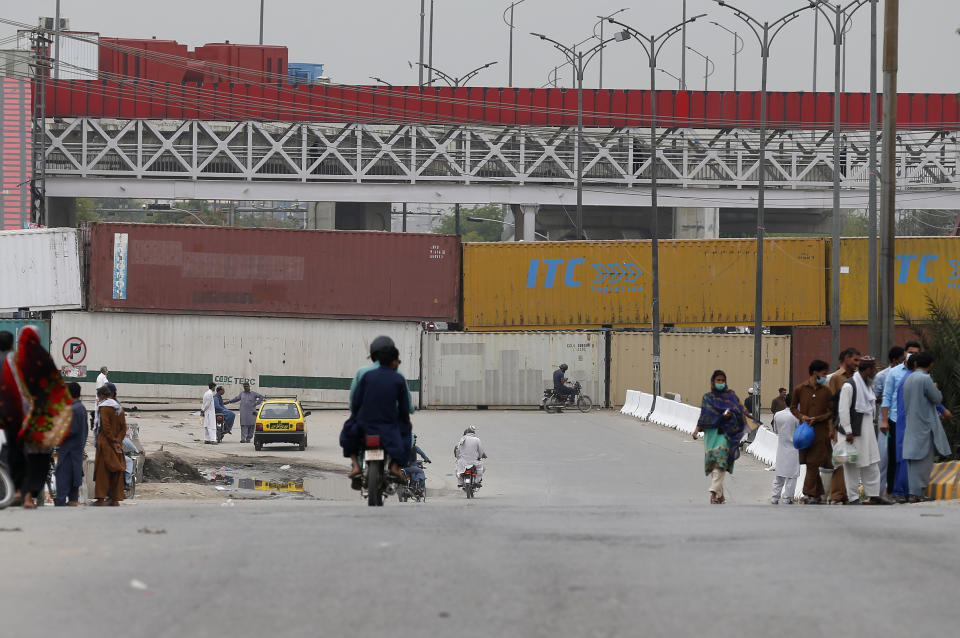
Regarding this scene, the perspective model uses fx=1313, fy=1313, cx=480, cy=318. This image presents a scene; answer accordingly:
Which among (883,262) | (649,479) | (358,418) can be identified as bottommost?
(649,479)

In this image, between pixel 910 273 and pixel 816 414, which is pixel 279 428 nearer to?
pixel 816 414

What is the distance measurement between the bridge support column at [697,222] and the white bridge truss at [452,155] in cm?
155

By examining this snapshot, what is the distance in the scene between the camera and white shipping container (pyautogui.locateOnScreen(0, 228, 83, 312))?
40531mm

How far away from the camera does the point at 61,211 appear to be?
192 ft

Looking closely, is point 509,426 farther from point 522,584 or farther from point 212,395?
point 522,584

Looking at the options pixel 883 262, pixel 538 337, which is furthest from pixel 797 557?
pixel 538 337

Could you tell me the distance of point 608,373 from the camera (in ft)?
138

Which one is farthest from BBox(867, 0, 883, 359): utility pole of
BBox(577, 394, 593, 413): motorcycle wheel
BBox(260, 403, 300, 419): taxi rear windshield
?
BBox(577, 394, 593, 413): motorcycle wheel

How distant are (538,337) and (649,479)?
1898 cm

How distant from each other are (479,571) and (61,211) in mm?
54969

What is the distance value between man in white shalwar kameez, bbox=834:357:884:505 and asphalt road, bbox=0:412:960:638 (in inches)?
59.6

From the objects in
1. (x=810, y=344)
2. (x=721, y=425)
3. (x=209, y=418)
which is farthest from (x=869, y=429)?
(x=810, y=344)

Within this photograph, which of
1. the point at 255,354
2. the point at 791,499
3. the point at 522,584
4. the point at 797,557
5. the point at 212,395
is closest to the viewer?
the point at 522,584

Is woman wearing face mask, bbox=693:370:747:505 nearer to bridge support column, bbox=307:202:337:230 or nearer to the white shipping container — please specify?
the white shipping container
